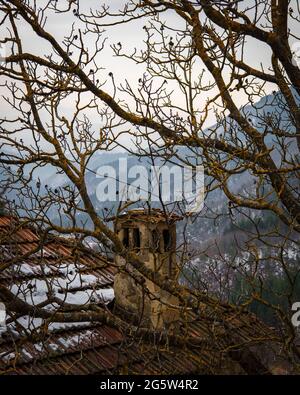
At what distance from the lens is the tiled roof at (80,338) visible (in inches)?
226

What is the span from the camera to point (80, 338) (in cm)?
723

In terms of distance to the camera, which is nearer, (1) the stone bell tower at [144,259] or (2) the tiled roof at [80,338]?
(2) the tiled roof at [80,338]

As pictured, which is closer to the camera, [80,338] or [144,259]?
[80,338]

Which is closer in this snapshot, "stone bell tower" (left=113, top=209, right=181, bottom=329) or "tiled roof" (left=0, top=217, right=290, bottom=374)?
"tiled roof" (left=0, top=217, right=290, bottom=374)

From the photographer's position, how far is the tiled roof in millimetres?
5750

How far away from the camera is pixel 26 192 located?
678 cm

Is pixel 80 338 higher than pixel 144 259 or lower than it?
lower
